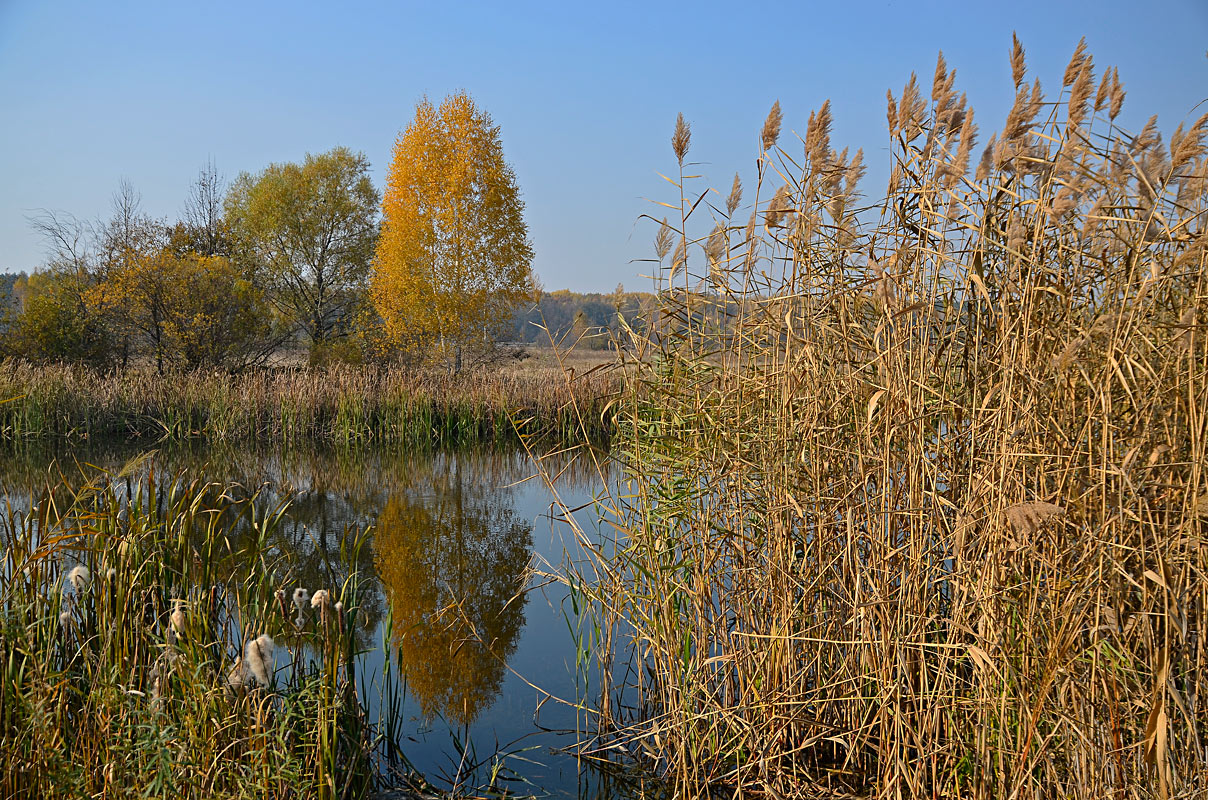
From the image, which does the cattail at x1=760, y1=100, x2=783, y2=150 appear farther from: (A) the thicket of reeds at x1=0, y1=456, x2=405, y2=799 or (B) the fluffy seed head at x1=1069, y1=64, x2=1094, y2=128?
(A) the thicket of reeds at x1=0, y1=456, x2=405, y2=799

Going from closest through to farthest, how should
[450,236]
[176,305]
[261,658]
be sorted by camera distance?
[261,658] → [176,305] → [450,236]

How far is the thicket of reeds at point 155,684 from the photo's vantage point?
2092 mm

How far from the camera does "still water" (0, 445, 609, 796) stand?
3.35 metres

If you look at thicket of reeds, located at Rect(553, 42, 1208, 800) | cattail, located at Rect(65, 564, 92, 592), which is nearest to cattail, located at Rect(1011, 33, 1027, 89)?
thicket of reeds, located at Rect(553, 42, 1208, 800)

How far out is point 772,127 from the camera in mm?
2561

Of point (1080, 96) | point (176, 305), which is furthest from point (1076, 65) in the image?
point (176, 305)

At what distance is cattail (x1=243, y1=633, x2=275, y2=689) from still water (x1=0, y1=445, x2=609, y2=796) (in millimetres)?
515

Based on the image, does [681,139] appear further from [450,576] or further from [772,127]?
[450,576]

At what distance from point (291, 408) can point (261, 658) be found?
437 inches

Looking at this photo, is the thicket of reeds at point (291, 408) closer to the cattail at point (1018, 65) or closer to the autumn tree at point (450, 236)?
the autumn tree at point (450, 236)

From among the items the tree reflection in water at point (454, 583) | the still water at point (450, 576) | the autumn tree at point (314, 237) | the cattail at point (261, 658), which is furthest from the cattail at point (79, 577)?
the autumn tree at point (314, 237)

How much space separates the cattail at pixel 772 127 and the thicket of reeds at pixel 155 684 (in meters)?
1.93

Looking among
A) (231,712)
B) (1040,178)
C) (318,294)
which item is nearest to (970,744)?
(1040,178)

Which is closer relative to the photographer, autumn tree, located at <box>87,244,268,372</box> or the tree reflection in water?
the tree reflection in water
